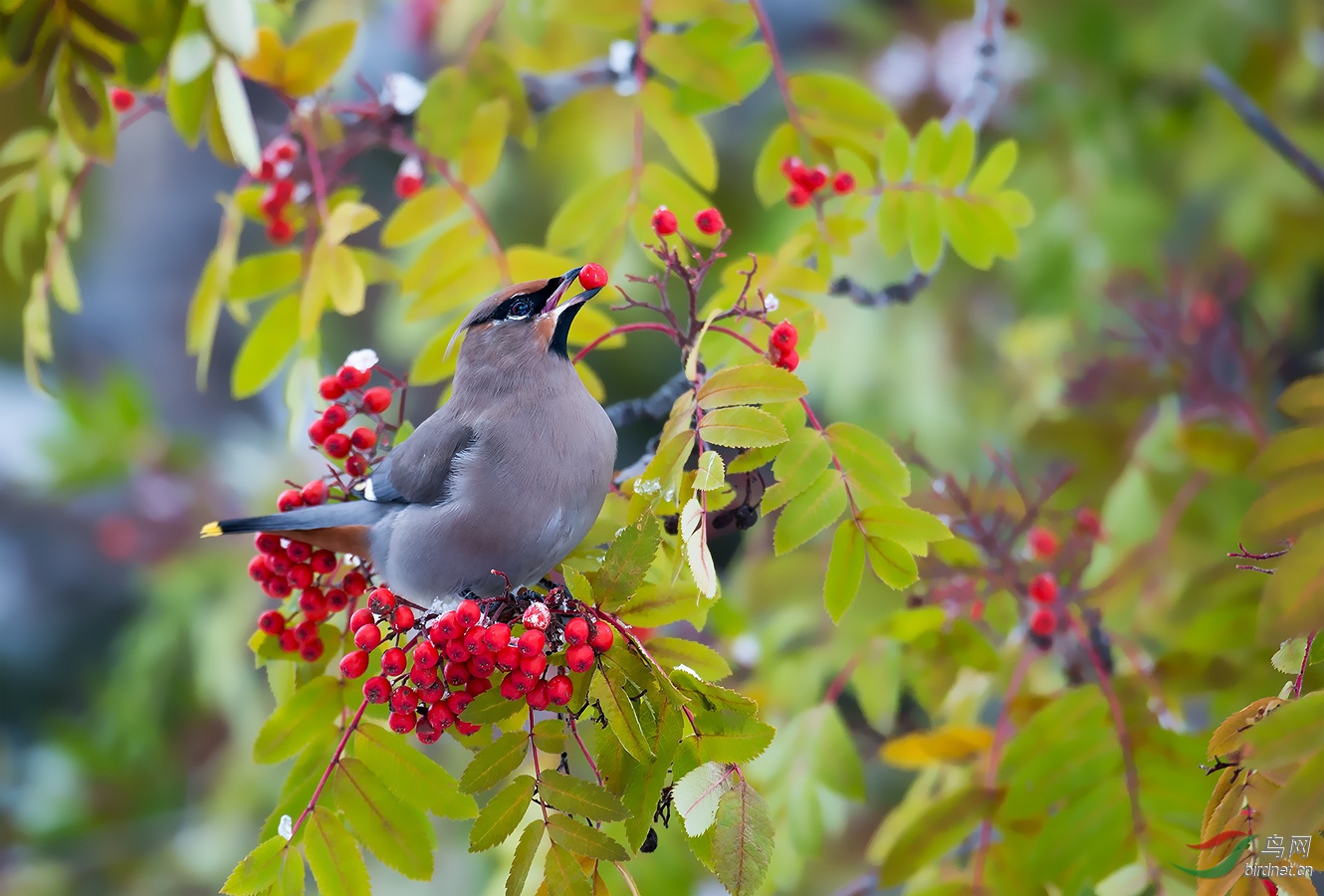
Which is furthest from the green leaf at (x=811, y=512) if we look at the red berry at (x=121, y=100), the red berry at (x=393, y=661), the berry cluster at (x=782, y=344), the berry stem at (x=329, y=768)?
the red berry at (x=121, y=100)

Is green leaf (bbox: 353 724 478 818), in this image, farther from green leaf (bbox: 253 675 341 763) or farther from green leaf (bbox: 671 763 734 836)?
green leaf (bbox: 671 763 734 836)

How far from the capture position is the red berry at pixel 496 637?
1164 mm

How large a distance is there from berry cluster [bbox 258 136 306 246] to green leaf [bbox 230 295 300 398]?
190 mm

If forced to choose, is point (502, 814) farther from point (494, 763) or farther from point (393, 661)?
point (393, 661)

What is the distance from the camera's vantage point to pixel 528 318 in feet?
5.20

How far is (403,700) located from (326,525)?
12.1 inches

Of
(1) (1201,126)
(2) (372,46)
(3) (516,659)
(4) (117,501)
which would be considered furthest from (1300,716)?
(4) (117,501)

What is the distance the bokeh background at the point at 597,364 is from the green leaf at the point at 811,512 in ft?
3.26

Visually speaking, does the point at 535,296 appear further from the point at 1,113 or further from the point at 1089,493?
the point at 1,113

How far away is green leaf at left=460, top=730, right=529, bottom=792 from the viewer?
4.00 ft

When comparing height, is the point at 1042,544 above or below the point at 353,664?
below

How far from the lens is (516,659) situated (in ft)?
3.85

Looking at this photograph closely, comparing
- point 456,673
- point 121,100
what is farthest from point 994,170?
point 121,100

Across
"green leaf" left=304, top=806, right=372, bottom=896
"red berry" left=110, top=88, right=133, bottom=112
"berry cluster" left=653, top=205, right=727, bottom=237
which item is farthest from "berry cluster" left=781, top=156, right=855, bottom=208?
"red berry" left=110, top=88, right=133, bottom=112
